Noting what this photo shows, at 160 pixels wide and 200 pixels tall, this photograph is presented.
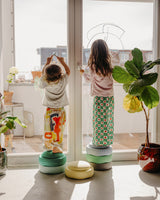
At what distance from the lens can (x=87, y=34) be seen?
2.74 meters

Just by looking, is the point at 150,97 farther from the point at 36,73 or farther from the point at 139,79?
the point at 36,73

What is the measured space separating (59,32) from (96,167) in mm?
1534

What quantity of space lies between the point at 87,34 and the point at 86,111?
88 centimetres

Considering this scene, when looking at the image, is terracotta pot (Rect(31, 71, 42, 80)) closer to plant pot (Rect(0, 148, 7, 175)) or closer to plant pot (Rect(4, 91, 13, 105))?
plant pot (Rect(4, 91, 13, 105))

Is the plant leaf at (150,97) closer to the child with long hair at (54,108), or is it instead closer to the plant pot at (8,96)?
the child with long hair at (54,108)

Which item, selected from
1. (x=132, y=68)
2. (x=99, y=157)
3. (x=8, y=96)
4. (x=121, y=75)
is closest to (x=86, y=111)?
(x=99, y=157)

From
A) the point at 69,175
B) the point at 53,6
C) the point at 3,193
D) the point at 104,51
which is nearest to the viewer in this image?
the point at 3,193

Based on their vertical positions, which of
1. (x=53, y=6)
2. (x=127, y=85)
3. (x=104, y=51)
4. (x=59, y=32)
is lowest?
(x=127, y=85)

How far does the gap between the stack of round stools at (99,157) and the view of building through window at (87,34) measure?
313 mm

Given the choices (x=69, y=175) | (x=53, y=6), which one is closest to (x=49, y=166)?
(x=69, y=175)

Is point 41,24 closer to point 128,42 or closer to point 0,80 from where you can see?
point 0,80

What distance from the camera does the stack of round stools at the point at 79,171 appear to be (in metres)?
2.31

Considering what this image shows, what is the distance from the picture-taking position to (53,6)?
2.70 metres

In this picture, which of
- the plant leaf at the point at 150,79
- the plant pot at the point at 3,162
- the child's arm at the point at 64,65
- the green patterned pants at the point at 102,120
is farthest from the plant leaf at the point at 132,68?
the plant pot at the point at 3,162
